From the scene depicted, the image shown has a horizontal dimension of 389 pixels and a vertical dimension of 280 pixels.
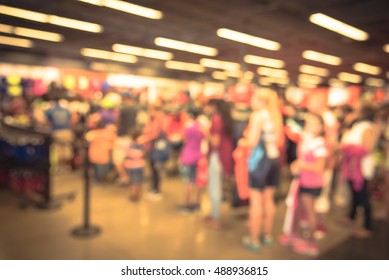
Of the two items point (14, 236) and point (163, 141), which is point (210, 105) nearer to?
point (163, 141)

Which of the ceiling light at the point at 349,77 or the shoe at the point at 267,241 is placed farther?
the ceiling light at the point at 349,77

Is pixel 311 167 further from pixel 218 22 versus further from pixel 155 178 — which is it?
pixel 218 22

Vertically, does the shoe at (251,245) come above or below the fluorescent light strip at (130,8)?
below

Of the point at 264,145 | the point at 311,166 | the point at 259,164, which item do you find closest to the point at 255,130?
the point at 264,145

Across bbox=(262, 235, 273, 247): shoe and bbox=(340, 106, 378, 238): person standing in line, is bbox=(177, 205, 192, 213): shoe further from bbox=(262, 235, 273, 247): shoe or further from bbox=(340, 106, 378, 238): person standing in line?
bbox=(340, 106, 378, 238): person standing in line

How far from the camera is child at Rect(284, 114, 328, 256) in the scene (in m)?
2.60

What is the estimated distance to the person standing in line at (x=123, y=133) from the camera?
4.41 meters

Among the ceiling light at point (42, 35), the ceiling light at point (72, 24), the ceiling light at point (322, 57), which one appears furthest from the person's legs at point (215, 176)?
the ceiling light at point (322, 57)

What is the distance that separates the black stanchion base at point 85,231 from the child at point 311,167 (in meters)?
2.08

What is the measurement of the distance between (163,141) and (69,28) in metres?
2.92

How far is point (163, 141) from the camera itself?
14.3 feet

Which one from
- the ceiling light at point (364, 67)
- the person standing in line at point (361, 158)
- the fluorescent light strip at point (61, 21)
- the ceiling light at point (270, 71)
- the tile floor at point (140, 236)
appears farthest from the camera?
the ceiling light at point (270, 71)

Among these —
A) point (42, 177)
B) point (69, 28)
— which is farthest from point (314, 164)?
point (69, 28)

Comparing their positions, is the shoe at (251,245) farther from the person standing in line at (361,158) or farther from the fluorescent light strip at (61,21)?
the fluorescent light strip at (61,21)
